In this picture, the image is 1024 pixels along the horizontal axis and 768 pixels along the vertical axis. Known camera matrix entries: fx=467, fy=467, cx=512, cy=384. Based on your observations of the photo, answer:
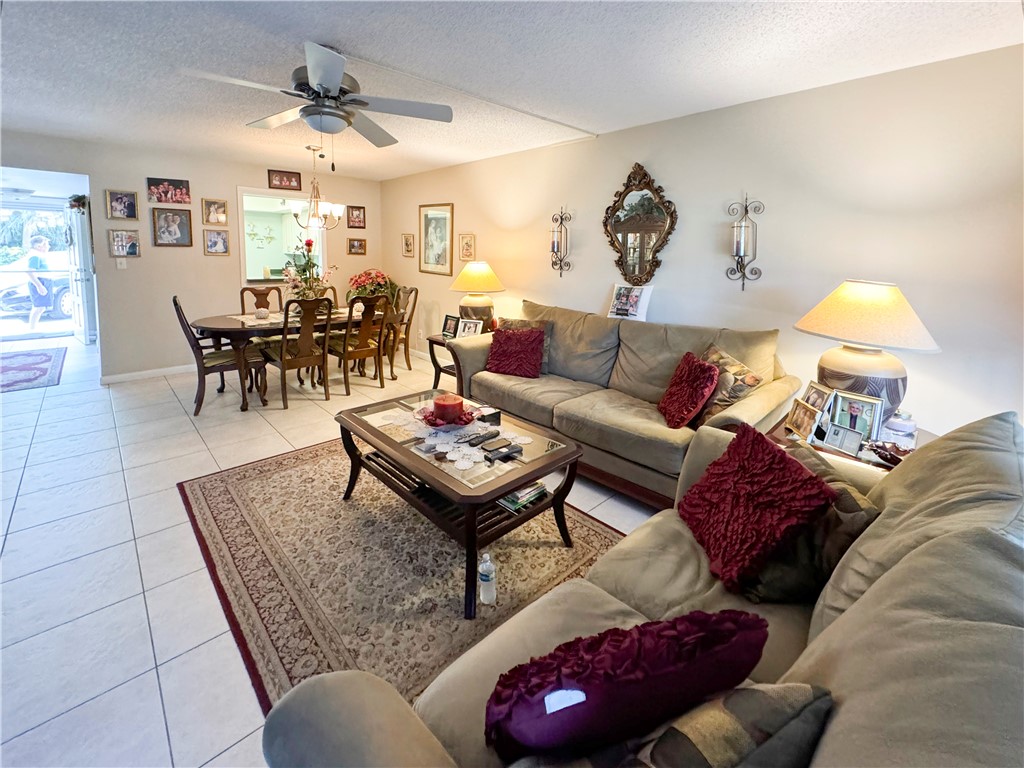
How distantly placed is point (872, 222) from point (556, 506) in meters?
2.35

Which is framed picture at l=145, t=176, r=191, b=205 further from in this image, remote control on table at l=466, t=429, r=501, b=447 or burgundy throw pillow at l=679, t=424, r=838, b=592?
burgundy throw pillow at l=679, t=424, r=838, b=592

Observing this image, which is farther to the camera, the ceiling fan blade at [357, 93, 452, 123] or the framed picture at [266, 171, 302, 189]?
the framed picture at [266, 171, 302, 189]

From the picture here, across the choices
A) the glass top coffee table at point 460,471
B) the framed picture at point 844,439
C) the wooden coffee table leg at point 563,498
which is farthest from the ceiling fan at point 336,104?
the framed picture at point 844,439

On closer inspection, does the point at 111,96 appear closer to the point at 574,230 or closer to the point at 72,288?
the point at 574,230

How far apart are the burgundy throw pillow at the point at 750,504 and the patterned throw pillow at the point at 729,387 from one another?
40.9 inches

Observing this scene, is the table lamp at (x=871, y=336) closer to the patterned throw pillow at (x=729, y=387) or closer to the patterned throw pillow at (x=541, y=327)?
the patterned throw pillow at (x=729, y=387)

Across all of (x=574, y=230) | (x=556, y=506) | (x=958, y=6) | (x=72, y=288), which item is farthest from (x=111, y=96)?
(x=72, y=288)

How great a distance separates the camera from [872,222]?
2.60 metres

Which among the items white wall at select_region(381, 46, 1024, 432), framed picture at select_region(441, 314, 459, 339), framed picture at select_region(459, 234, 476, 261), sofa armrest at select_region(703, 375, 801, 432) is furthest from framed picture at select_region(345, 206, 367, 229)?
sofa armrest at select_region(703, 375, 801, 432)

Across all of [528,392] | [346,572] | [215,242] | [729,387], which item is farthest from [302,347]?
[729,387]

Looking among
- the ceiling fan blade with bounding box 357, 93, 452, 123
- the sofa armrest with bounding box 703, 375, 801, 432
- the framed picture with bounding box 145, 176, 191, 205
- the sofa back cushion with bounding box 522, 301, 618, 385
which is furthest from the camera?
the framed picture with bounding box 145, 176, 191, 205

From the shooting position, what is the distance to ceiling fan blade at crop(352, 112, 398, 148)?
8.74 ft

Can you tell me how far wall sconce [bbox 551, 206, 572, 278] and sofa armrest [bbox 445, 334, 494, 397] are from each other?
1.11m

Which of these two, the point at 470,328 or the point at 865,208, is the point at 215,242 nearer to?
the point at 470,328
